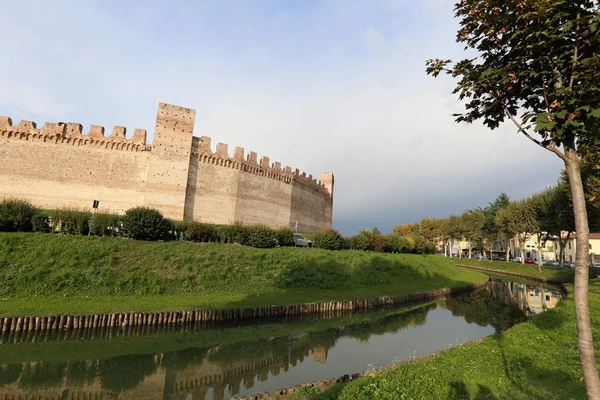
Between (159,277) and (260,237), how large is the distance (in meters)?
8.54

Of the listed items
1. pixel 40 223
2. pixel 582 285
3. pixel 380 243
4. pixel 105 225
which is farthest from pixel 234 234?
pixel 582 285

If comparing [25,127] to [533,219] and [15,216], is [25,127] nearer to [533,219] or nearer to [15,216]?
[15,216]

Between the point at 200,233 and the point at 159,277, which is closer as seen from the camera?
the point at 159,277

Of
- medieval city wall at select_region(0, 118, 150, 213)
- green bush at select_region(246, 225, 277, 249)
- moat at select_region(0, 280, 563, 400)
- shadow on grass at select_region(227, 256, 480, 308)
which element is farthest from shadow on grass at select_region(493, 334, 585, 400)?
medieval city wall at select_region(0, 118, 150, 213)

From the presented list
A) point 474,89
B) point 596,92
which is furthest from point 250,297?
point 596,92

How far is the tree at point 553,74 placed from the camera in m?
3.88

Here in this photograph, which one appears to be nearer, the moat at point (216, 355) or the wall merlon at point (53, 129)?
the moat at point (216, 355)

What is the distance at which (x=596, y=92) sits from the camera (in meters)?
3.84

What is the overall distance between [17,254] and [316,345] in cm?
1399

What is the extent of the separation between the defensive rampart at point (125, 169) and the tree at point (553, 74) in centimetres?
2794

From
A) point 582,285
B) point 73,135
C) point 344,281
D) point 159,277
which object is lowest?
point 344,281

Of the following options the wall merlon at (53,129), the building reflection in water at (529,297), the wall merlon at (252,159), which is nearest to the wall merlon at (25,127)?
the wall merlon at (53,129)

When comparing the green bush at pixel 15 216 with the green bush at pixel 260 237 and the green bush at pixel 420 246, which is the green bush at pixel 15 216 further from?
the green bush at pixel 420 246

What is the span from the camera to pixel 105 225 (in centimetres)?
1962
